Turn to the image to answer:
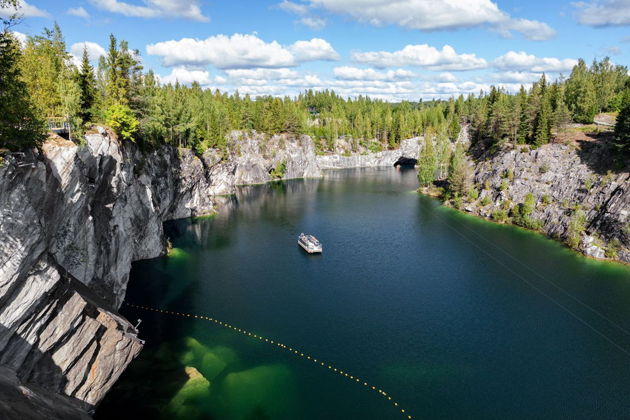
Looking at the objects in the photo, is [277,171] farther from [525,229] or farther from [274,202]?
[525,229]

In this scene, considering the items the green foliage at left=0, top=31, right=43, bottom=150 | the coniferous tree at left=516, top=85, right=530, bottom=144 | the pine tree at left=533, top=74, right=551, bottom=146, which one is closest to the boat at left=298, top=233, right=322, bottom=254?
the green foliage at left=0, top=31, right=43, bottom=150

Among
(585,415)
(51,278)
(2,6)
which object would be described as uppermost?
(2,6)

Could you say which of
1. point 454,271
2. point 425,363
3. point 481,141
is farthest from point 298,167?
point 425,363

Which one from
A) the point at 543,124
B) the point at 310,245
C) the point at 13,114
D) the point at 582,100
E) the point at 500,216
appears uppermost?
the point at 582,100

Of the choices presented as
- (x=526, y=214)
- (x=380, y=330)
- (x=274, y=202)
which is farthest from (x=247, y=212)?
(x=526, y=214)

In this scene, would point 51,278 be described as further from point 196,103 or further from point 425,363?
point 196,103

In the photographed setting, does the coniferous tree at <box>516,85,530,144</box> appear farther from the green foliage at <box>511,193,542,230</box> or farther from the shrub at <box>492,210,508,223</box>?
the shrub at <box>492,210,508,223</box>

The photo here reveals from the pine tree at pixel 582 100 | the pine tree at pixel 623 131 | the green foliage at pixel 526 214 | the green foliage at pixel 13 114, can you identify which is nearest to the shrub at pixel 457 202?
the green foliage at pixel 526 214

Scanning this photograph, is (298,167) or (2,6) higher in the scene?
(2,6)
